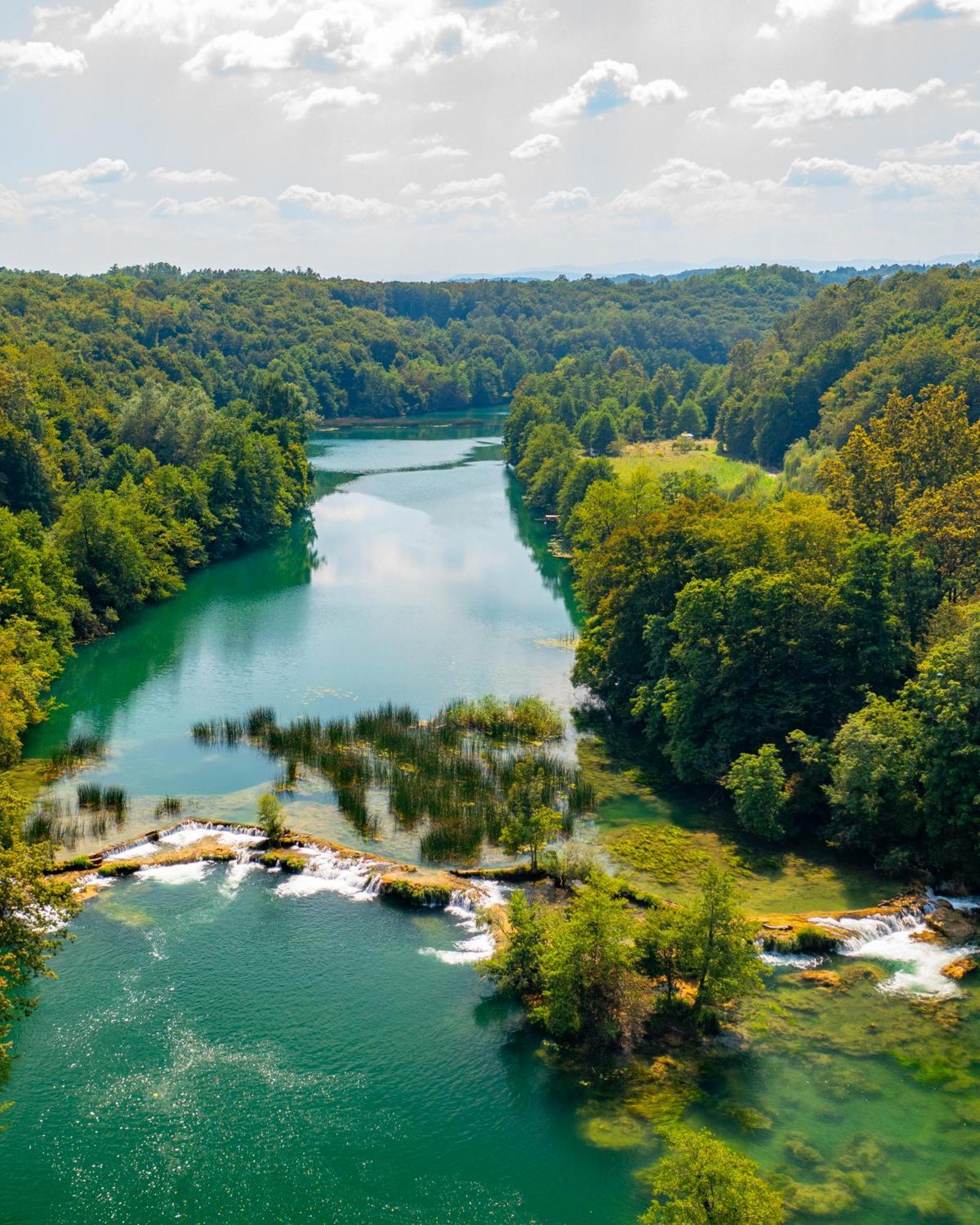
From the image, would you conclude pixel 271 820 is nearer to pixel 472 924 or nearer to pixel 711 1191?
pixel 472 924

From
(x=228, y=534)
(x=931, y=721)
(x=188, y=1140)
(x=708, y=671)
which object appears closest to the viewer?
(x=188, y=1140)

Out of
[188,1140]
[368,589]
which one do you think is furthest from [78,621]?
[188,1140]

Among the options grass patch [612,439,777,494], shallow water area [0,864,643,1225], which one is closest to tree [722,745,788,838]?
shallow water area [0,864,643,1225]

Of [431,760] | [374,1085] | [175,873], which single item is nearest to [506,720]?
[431,760]

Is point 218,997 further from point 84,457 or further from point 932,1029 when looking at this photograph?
point 84,457

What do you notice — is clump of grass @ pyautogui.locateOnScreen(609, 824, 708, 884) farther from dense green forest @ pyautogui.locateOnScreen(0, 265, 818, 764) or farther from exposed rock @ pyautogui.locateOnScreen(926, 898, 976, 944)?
→ dense green forest @ pyautogui.locateOnScreen(0, 265, 818, 764)

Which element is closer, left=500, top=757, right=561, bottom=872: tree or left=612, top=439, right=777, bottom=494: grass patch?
left=500, top=757, right=561, bottom=872: tree

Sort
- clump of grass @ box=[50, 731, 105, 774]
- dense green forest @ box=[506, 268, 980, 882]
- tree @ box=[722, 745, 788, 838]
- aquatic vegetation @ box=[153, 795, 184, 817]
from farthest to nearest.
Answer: clump of grass @ box=[50, 731, 105, 774], aquatic vegetation @ box=[153, 795, 184, 817], tree @ box=[722, 745, 788, 838], dense green forest @ box=[506, 268, 980, 882]

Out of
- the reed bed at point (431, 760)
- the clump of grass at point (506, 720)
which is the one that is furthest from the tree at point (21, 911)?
the clump of grass at point (506, 720)
